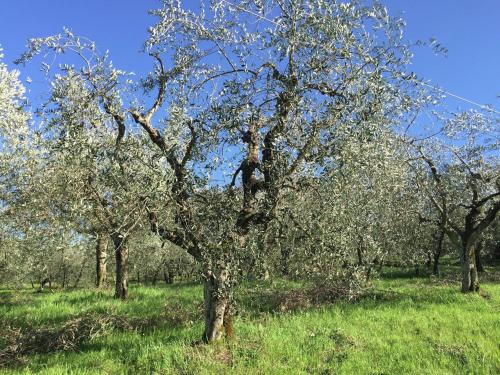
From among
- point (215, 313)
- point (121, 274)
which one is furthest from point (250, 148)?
point (121, 274)

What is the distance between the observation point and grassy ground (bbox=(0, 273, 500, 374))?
9.92 meters

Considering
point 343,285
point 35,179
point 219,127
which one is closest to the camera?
point 219,127

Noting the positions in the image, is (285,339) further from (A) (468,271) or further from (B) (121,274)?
(A) (468,271)

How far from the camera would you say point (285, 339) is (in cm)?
1159

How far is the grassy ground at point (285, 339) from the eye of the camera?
9922 mm

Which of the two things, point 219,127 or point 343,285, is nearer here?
point 219,127

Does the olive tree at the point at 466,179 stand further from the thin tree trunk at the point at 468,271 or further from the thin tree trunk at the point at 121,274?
the thin tree trunk at the point at 121,274

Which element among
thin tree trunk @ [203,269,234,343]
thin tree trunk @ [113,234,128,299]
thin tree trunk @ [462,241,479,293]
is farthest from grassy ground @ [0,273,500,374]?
thin tree trunk @ [462,241,479,293]

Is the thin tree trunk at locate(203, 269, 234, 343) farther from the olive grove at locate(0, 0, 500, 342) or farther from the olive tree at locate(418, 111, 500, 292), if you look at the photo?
the olive tree at locate(418, 111, 500, 292)

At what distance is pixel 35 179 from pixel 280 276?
12.2 m

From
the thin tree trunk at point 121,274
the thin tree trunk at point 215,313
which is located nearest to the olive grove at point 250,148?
the thin tree trunk at point 215,313

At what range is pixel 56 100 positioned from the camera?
10250mm

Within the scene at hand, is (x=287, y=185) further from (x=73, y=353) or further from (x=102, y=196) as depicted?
(x=73, y=353)

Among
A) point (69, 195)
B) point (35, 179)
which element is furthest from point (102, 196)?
point (35, 179)
